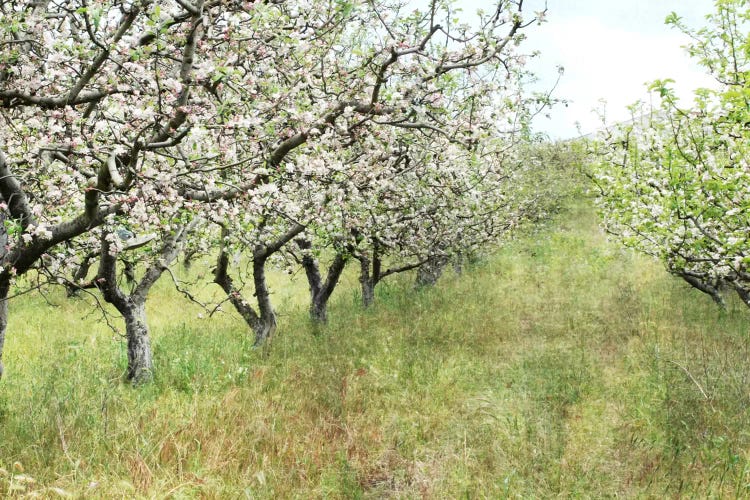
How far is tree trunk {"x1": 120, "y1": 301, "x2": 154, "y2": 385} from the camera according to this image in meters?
8.55

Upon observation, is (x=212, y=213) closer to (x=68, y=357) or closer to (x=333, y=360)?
(x=333, y=360)

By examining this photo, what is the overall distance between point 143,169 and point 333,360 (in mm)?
5113

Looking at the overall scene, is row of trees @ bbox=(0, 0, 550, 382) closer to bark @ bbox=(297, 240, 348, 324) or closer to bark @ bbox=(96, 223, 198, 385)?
bark @ bbox=(96, 223, 198, 385)

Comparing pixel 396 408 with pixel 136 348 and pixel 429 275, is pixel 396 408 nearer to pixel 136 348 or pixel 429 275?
pixel 136 348

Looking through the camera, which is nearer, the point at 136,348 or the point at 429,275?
the point at 136,348

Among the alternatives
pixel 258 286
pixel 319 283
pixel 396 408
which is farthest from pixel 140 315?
pixel 319 283


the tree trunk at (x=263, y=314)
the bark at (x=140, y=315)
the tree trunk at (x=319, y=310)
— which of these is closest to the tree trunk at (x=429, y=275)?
the tree trunk at (x=319, y=310)

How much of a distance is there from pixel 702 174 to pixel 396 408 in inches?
202

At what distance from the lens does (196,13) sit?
405cm

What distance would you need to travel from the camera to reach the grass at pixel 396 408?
5.56m

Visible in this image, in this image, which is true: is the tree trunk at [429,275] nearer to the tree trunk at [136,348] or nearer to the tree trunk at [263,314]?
the tree trunk at [263,314]

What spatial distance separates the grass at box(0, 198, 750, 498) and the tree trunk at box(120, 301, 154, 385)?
232mm

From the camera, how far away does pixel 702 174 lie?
712 centimetres

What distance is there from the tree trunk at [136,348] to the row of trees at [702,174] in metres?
7.96
